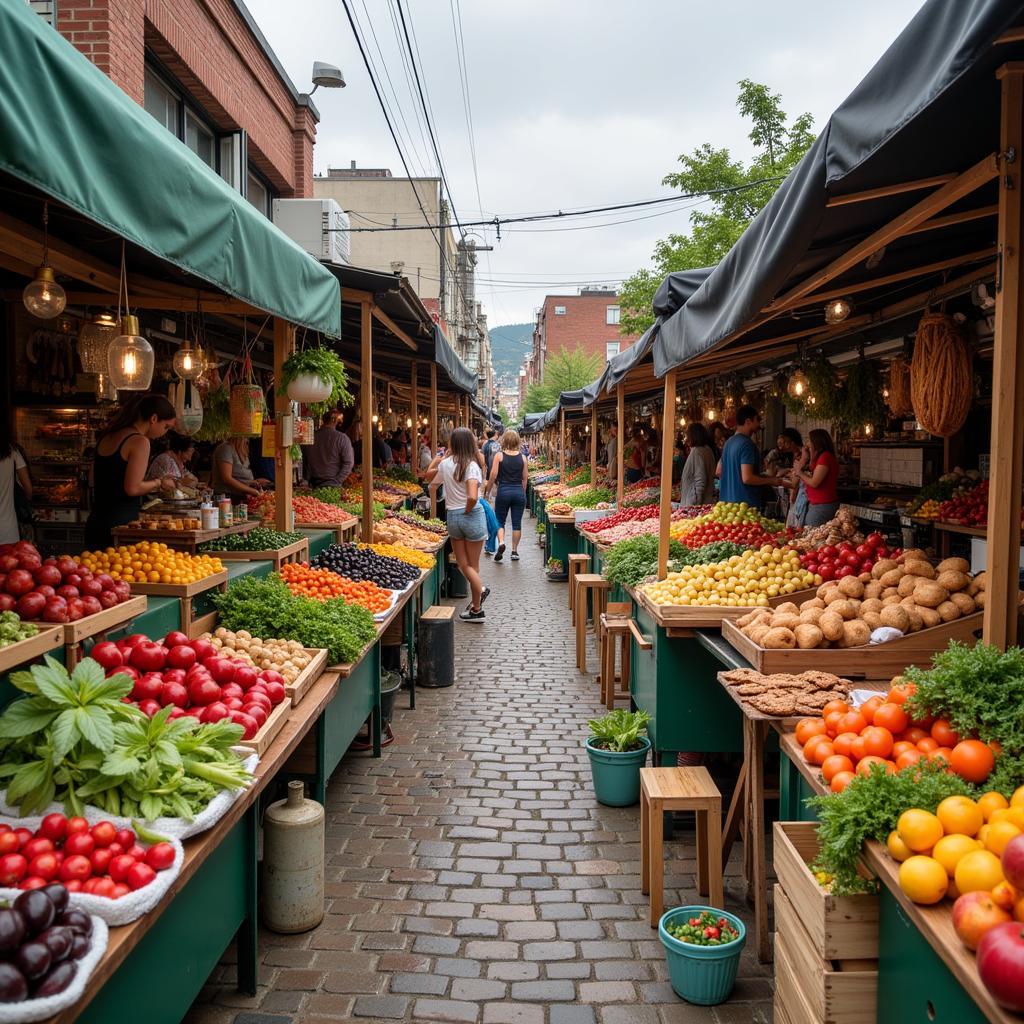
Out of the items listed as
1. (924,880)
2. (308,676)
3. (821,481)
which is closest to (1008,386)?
(924,880)

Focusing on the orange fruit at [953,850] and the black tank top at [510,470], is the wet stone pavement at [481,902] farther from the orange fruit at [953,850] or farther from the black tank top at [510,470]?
the black tank top at [510,470]

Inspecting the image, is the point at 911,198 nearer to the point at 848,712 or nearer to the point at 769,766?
the point at 848,712

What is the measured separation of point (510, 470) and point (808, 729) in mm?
11963

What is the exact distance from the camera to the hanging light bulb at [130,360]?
4.43 metres

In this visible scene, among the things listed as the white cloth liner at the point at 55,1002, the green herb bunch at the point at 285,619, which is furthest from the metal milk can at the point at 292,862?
the white cloth liner at the point at 55,1002

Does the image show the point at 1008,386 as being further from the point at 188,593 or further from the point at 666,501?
the point at 188,593

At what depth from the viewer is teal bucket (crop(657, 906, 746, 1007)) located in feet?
11.9

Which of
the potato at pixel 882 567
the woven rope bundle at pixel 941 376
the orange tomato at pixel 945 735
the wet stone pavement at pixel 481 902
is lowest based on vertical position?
the wet stone pavement at pixel 481 902

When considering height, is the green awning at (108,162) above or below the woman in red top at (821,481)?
above

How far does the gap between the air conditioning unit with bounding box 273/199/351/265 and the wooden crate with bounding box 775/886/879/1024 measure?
41.3 feet

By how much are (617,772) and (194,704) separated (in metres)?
2.94

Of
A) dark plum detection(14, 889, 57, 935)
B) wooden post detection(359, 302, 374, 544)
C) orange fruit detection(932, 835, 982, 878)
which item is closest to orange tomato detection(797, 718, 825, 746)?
orange fruit detection(932, 835, 982, 878)

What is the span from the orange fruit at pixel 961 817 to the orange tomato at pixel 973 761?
9.4 inches

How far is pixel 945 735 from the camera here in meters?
3.06
